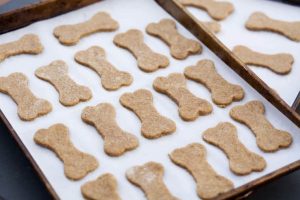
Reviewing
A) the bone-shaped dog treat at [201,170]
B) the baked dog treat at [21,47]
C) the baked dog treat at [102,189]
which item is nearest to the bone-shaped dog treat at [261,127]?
the bone-shaped dog treat at [201,170]

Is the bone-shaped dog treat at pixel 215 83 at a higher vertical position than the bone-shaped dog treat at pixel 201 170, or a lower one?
higher

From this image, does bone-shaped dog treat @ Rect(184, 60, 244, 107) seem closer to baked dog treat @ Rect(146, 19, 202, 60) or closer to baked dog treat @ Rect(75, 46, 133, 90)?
baked dog treat @ Rect(146, 19, 202, 60)

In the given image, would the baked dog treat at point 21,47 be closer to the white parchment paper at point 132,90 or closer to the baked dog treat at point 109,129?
the white parchment paper at point 132,90

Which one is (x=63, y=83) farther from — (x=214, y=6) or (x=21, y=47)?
(x=214, y=6)

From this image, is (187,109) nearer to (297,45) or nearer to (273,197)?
(273,197)

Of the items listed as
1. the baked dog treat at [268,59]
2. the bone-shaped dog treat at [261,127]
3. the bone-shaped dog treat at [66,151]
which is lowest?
the bone-shaped dog treat at [66,151]

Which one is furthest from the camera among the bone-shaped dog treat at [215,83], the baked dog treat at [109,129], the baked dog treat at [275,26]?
the baked dog treat at [275,26]
